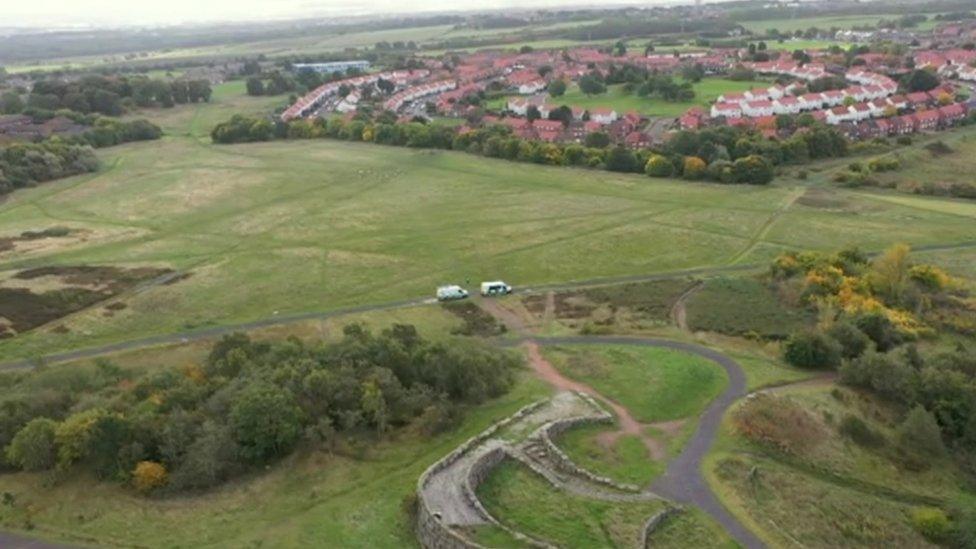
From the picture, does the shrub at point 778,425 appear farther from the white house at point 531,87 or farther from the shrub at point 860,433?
the white house at point 531,87

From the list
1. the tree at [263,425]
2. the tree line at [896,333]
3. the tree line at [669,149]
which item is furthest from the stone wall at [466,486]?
the tree line at [669,149]

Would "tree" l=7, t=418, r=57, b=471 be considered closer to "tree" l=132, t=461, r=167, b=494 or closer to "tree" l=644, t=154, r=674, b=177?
"tree" l=132, t=461, r=167, b=494

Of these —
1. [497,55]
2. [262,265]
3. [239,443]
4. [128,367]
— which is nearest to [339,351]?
[239,443]

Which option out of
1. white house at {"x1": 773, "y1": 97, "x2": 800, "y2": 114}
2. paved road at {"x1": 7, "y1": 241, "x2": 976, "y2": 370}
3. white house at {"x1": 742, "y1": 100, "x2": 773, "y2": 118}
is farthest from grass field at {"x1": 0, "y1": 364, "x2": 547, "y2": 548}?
white house at {"x1": 773, "y1": 97, "x2": 800, "y2": 114}

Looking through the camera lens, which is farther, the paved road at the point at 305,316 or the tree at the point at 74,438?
the paved road at the point at 305,316

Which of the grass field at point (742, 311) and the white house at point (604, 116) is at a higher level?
the white house at point (604, 116)

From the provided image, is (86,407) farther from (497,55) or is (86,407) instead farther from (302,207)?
(497,55)

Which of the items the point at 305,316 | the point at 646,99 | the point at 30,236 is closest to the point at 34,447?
the point at 305,316
